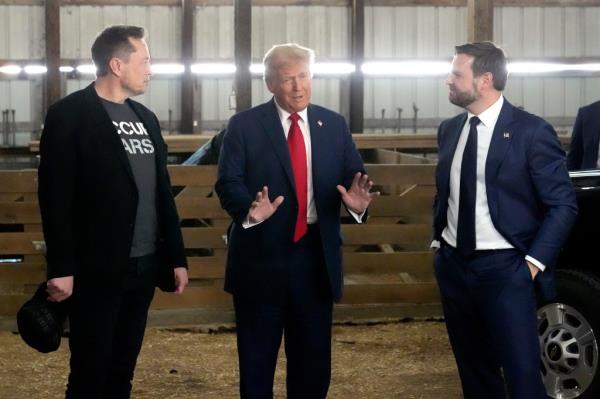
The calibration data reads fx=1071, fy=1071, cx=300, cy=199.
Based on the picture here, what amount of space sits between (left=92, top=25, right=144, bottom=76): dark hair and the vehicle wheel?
2.20m

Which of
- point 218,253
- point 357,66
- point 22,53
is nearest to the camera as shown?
point 218,253

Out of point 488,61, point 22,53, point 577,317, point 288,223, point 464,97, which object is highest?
point 22,53

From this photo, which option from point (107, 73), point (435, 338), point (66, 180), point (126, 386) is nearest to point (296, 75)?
point (107, 73)

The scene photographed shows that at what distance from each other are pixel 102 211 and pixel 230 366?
9.70 ft

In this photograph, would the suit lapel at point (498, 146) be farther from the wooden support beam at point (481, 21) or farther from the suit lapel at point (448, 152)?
the wooden support beam at point (481, 21)

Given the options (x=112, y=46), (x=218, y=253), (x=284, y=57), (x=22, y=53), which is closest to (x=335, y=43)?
(x=22, y=53)

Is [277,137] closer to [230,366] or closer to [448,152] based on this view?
[448,152]

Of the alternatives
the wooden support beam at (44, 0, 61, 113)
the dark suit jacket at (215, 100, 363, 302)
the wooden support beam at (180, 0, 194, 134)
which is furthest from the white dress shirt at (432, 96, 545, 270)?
the wooden support beam at (180, 0, 194, 134)

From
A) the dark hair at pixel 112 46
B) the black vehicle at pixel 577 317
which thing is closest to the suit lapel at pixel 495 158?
the black vehicle at pixel 577 317

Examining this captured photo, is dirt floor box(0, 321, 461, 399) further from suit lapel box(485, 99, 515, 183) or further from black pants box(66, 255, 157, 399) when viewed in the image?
suit lapel box(485, 99, 515, 183)

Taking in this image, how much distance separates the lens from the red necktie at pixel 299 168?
392 centimetres

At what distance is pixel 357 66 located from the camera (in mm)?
18734

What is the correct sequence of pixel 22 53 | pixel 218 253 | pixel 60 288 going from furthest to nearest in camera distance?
pixel 22 53 → pixel 218 253 → pixel 60 288

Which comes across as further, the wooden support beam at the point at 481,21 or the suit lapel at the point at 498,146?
the wooden support beam at the point at 481,21
